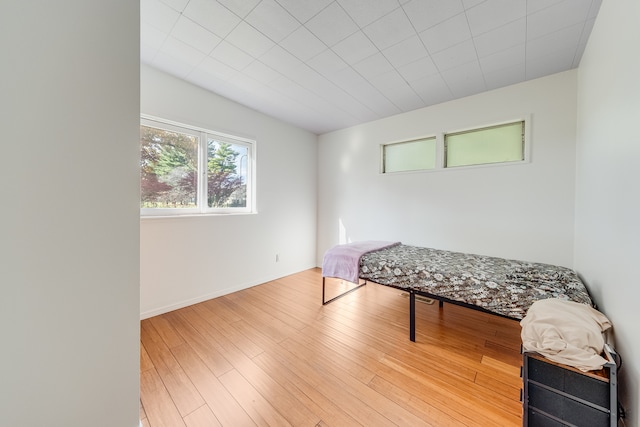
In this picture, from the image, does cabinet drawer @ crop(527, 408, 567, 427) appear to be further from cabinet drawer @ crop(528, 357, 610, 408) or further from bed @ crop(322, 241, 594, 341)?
bed @ crop(322, 241, 594, 341)

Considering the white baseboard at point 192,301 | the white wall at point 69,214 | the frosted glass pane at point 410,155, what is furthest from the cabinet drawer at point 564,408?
the white baseboard at point 192,301

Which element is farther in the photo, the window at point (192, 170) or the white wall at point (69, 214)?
the window at point (192, 170)

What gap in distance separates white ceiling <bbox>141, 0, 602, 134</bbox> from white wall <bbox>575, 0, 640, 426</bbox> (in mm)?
337

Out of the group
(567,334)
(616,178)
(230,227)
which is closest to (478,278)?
(567,334)

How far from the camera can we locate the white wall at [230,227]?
2.36 m

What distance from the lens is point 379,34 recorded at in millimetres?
1754

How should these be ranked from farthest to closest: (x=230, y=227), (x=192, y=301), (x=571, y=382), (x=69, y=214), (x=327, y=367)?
(x=230, y=227), (x=192, y=301), (x=327, y=367), (x=571, y=382), (x=69, y=214)

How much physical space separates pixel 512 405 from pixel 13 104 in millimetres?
2769

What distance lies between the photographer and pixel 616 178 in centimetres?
124

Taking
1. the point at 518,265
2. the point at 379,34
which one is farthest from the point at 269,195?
the point at 518,265

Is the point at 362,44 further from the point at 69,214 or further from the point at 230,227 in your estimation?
the point at 230,227

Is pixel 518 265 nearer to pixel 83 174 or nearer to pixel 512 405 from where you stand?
pixel 512 405

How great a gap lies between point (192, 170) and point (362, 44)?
2271 mm

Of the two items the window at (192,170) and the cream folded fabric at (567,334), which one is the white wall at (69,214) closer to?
the window at (192,170)
